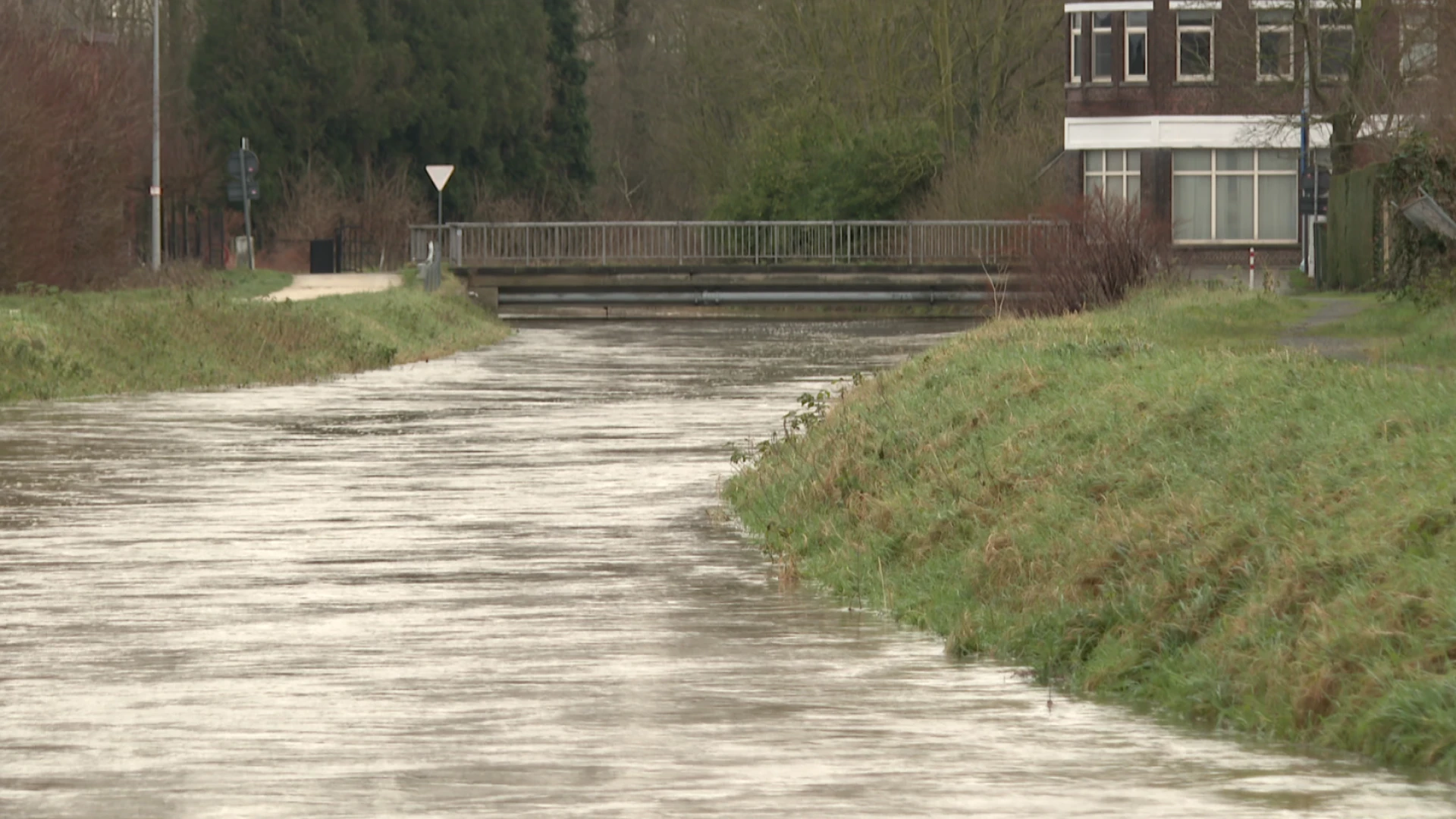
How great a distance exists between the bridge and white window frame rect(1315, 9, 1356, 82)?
294 inches

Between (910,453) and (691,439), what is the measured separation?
773cm

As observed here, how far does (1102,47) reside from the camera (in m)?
70.7

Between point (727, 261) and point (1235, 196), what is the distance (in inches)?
567

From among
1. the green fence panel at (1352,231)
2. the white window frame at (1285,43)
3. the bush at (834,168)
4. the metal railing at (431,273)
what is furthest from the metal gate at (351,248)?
the green fence panel at (1352,231)

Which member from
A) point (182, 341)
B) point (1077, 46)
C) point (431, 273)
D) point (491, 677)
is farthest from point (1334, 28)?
point (491, 677)

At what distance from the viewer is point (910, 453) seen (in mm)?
18297

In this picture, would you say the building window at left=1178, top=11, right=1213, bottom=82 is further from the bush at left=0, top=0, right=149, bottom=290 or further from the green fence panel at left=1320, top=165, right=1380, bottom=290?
the bush at left=0, top=0, right=149, bottom=290

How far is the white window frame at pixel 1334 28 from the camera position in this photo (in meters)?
58.5

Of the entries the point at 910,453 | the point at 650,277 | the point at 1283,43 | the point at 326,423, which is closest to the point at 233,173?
the point at 650,277

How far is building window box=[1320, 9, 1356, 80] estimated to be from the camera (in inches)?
2293

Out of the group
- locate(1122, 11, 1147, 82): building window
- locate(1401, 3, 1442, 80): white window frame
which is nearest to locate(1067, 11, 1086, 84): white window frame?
locate(1122, 11, 1147, 82): building window

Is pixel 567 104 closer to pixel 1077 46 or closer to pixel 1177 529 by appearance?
pixel 1077 46

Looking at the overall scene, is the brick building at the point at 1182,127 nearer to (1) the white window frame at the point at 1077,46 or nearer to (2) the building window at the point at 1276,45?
(1) the white window frame at the point at 1077,46

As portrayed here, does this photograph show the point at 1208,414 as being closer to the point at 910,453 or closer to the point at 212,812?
the point at 910,453
